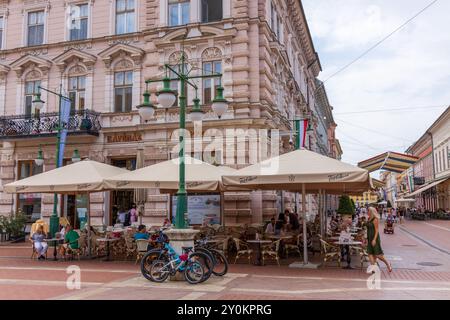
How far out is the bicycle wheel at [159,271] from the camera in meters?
10.3

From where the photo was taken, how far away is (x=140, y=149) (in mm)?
21219

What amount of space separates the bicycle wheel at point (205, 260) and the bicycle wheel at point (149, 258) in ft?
2.12

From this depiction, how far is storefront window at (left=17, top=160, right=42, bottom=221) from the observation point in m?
23.2

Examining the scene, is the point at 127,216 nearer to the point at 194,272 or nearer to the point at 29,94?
the point at 29,94

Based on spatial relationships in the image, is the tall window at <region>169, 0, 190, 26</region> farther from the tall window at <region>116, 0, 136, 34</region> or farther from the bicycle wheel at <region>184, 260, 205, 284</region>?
the bicycle wheel at <region>184, 260, 205, 284</region>

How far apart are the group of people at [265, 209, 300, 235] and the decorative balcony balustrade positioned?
10.2 m

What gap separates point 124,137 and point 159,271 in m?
12.6

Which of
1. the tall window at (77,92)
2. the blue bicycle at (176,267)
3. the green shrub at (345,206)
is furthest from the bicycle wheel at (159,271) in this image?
Answer: the green shrub at (345,206)

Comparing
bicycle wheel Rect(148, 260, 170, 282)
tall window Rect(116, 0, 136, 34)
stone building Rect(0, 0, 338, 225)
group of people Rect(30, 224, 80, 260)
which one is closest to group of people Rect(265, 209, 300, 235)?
stone building Rect(0, 0, 338, 225)

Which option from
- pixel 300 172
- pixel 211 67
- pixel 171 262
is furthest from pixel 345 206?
pixel 171 262
